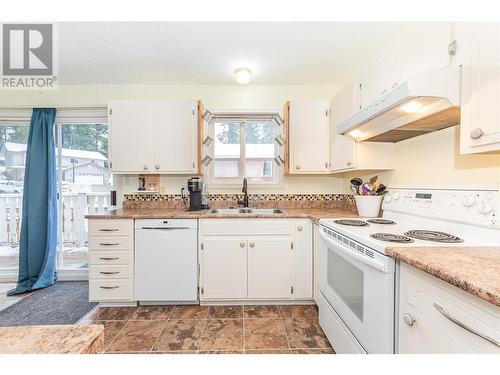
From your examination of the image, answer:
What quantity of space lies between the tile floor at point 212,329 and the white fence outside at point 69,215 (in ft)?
4.31

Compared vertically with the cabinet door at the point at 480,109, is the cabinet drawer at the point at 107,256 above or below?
below

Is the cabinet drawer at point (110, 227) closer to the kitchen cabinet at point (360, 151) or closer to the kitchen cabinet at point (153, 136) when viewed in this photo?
the kitchen cabinet at point (153, 136)

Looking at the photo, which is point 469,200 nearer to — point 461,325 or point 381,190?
point 381,190

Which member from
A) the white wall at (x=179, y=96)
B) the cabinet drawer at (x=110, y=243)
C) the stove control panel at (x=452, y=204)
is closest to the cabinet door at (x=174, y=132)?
the white wall at (x=179, y=96)

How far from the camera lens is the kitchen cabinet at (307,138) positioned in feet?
7.64

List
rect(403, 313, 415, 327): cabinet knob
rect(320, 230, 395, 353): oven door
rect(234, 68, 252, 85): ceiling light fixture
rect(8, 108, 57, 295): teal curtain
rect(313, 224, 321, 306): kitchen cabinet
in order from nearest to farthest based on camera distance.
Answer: rect(403, 313, 415, 327): cabinet knob → rect(320, 230, 395, 353): oven door → rect(313, 224, 321, 306): kitchen cabinet → rect(234, 68, 252, 85): ceiling light fixture → rect(8, 108, 57, 295): teal curtain

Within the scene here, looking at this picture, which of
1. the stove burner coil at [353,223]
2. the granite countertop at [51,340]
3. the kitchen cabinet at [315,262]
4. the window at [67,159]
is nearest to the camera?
the granite countertop at [51,340]

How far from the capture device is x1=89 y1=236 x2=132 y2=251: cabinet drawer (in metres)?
1.99

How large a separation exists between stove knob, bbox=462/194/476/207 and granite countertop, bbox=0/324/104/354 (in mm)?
1619

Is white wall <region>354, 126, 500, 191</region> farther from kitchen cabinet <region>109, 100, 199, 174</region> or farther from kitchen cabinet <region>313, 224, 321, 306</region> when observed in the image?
kitchen cabinet <region>109, 100, 199, 174</region>

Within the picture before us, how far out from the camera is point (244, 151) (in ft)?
8.75

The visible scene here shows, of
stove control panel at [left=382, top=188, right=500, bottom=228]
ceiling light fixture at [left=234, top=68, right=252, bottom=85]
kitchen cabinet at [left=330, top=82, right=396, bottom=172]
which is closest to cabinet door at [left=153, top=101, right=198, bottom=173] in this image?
ceiling light fixture at [left=234, top=68, right=252, bottom=85]

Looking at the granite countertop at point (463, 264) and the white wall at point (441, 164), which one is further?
the white wall at point (441, 164)
